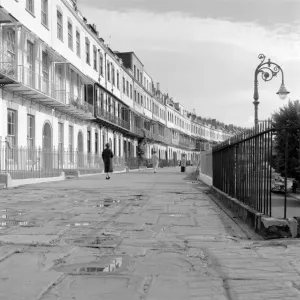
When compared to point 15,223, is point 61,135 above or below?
above

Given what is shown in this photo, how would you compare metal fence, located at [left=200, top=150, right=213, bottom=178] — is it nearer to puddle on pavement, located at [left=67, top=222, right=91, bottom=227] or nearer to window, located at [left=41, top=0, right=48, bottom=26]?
puddle on pavement, located at [left=67, top=222, right=91, bottom=227]

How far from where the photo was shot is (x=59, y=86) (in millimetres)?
25797

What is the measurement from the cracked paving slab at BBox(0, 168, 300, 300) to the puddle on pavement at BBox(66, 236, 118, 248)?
0.01 metres

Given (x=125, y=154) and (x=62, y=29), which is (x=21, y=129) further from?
(x=125, y=154)

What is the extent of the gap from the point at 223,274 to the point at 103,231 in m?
2.64

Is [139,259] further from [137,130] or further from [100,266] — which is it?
[137,130]

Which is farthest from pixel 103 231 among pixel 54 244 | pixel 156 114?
pixel 156 114

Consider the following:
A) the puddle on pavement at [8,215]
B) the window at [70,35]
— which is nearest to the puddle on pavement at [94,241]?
the puddle on pavement at [8,215]

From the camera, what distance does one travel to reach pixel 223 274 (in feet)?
13.7

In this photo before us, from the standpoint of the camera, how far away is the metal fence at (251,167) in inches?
251

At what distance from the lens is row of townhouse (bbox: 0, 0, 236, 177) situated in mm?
18969

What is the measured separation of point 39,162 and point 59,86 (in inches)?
311

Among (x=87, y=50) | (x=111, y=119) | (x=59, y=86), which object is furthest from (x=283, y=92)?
(x=111, y=119)

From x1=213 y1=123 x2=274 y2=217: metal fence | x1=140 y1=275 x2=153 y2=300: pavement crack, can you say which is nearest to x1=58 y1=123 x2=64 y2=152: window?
x1=213 y1=123 x2=274 y2=217: metal fence
